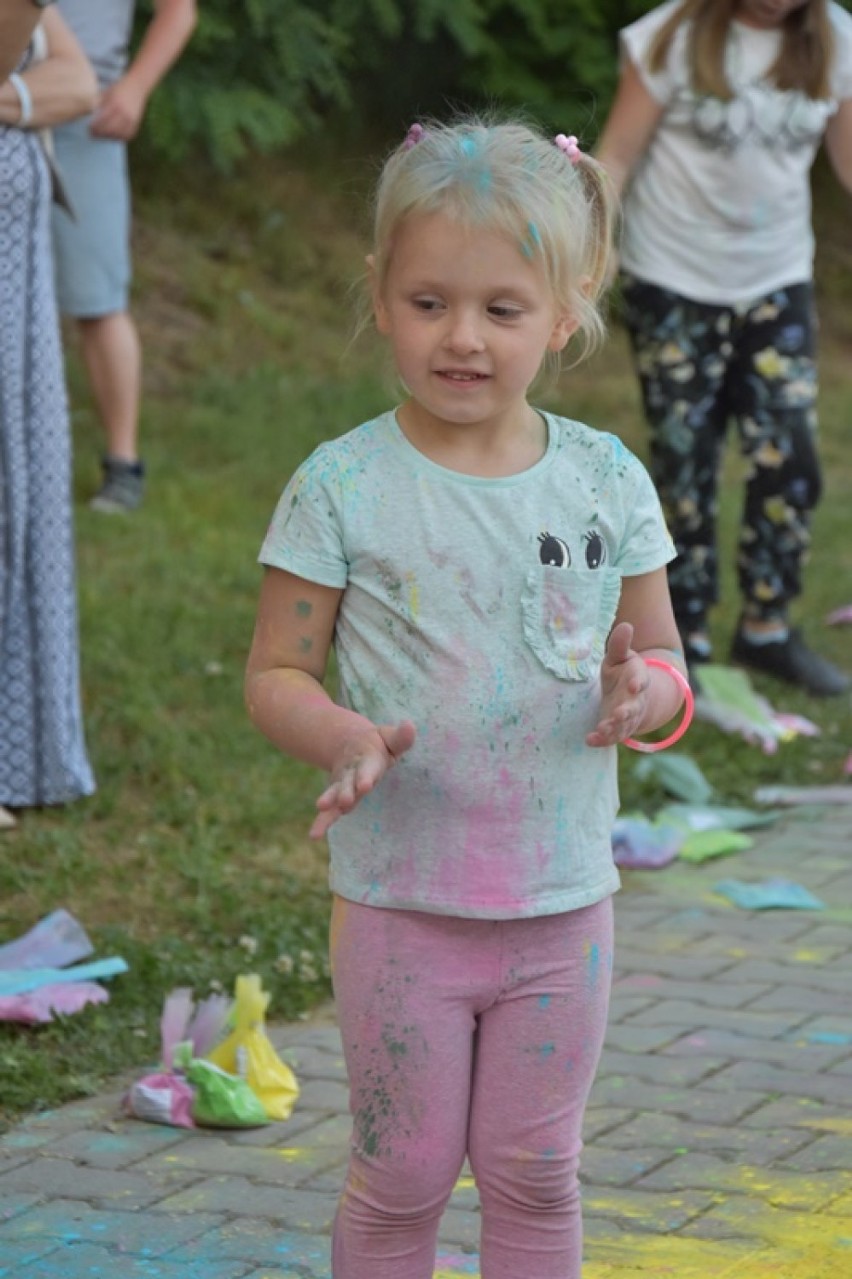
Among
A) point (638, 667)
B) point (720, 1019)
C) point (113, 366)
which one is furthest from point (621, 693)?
point (113, 366)

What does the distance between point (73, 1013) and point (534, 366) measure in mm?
1895

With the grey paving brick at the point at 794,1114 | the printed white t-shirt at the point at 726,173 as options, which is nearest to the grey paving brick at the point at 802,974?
the grey paving brick at the point at 794,1114

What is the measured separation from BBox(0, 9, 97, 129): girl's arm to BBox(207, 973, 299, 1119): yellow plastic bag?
6.70ft

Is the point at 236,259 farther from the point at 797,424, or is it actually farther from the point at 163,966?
the point at 163,966

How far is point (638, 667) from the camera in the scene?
2428mm

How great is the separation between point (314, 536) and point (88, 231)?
5056mm

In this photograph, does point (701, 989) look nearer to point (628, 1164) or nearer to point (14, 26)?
point (628, 1164)

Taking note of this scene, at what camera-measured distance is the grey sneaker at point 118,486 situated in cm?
763

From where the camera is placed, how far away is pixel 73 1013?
12.9 feet

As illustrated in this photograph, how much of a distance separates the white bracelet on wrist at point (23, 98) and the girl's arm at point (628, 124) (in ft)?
6.27

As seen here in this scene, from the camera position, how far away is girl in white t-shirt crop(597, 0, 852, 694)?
602 centimetres

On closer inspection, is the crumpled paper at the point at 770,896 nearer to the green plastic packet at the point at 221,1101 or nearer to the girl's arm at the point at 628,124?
the green plastic packet at the point at 221,1101

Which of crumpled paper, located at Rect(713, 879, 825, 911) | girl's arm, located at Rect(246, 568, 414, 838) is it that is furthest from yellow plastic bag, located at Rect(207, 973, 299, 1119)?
crumpled paper, located at Rect(713, 879, 825, 911)

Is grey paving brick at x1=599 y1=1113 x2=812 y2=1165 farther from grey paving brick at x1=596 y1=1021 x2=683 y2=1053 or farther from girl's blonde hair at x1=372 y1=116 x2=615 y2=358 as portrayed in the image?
girl's blonde hair at x1=372 y1=116 x2=615 y2=358
